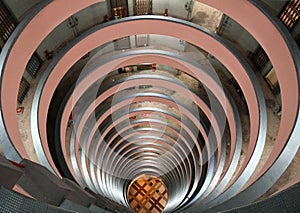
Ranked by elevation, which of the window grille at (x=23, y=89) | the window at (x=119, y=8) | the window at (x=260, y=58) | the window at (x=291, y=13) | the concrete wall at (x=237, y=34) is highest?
the window at (x=291, y=13)

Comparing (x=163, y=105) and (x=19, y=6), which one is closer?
(x=19, y=6)

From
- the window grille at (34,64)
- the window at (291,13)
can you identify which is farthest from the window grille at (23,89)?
the window at (291,13)

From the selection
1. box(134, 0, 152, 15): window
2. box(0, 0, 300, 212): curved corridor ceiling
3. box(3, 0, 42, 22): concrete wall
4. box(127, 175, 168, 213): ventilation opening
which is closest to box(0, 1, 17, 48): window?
box(3, 0, 42, 22): concrete wall

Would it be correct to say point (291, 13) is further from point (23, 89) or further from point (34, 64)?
point (23, 89)

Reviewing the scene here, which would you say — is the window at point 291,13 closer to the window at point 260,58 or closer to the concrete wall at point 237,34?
the window at point 260,58

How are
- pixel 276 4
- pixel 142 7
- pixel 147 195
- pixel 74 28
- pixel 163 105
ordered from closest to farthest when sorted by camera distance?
1. pixel 276 4
2. pixel 74 28
3. pixel 142 7
4. pixel 163 105
5. pixel 147 195

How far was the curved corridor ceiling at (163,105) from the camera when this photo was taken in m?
6.12

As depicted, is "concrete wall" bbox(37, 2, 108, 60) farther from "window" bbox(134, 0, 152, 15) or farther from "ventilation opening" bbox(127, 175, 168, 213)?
"ventilation opening" bbox(127, 175, 168, 213)

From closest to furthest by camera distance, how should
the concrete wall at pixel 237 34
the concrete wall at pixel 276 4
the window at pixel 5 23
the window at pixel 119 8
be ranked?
1. the window at pixel 5 23
2. the concrete wall at pixel 276 4
3. the concrete wall at pixel 237 34
4. the window at pixel 119 8

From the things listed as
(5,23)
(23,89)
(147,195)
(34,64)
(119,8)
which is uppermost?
(119,8)

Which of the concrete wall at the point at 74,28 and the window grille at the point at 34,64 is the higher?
the concrete wall at the point at 74,28

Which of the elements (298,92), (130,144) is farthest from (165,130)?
(298,92)

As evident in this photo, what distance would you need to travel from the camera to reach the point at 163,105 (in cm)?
1420

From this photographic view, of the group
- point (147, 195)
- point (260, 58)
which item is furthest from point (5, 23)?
point (147, 195)
